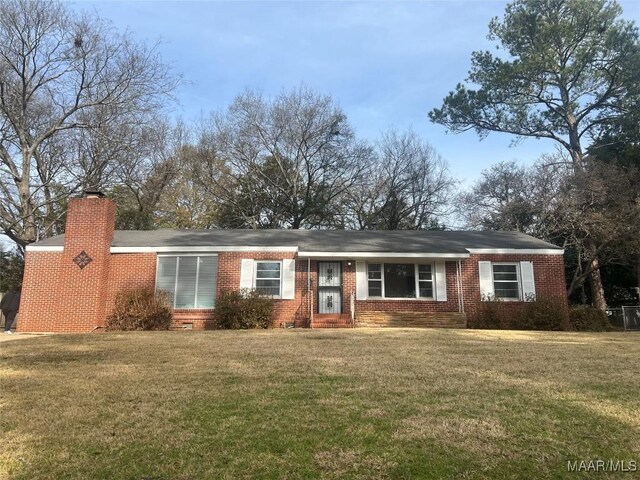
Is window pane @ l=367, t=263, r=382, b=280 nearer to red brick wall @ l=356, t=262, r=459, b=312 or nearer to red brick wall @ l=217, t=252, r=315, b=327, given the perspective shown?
red brick wall @ l=356, t=262, r=459, b=312

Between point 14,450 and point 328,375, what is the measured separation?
3690mm

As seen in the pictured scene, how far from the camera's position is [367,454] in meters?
3.72

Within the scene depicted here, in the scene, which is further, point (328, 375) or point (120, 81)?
point (120, 81)

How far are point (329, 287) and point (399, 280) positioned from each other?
101 inches

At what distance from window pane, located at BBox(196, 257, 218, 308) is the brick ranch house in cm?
4

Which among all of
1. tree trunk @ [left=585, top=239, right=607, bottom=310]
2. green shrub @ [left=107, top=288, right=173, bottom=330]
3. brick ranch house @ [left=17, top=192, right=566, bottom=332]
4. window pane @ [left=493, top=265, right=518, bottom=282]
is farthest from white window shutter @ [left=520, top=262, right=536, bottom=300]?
green shrub @ [left=107, top=288, right=173, bottom=330]

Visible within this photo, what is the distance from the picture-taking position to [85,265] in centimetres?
1549

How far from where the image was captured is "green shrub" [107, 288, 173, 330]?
48.9 ft

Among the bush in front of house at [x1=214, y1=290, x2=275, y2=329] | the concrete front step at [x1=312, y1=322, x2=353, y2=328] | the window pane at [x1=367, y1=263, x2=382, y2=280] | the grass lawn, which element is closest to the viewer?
the grass lawn

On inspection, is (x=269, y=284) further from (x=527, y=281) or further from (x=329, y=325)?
(x=527, y=281)

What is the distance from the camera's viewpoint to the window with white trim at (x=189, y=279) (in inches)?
659

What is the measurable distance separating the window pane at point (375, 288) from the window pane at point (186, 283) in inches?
246

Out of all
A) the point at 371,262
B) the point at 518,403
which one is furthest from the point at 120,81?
the point at 518,403

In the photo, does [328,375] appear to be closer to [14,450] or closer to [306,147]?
[14,450]
